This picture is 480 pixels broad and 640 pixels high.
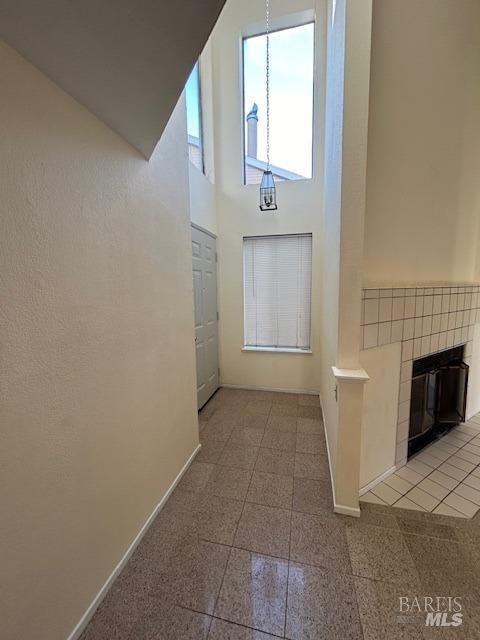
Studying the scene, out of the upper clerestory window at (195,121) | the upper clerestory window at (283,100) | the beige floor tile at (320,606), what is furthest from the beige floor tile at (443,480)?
the upper clerestory window at (195,121)

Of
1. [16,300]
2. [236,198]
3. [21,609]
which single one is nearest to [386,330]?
[16,300]

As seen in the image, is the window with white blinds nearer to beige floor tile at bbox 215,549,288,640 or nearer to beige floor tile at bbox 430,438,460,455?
beige floor tile at bbox 430,438,460,455

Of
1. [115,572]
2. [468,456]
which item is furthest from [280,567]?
[468,456]

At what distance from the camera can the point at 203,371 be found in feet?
10.2

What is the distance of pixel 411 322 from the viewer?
6.29 feet

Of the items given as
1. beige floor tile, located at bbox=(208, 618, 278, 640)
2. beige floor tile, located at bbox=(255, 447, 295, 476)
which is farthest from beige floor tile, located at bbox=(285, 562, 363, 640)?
beige floor tile, located at bbox=(255, 447, 295, 476)

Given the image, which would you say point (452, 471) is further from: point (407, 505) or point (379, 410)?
point (379, 410)

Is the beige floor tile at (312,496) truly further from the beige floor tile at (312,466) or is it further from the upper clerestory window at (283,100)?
the upper clerestory window at (283,100)

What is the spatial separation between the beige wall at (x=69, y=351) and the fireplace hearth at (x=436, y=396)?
6.59 ft

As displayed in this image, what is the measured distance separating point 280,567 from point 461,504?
130cm

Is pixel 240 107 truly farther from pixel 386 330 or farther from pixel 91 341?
pixel 91 341

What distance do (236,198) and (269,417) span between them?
8.87 ft

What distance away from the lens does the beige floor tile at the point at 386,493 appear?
5.68ft

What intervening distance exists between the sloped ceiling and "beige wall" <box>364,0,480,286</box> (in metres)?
1.36
